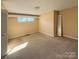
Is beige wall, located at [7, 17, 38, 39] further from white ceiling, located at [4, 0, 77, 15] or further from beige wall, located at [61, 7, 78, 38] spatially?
beige wall, located at [61, 7, 78, 38]

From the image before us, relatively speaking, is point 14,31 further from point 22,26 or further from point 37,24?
point 37,24

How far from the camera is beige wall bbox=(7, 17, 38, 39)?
766cm

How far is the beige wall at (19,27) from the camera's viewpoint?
7.66 metres

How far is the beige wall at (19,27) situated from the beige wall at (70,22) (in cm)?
424

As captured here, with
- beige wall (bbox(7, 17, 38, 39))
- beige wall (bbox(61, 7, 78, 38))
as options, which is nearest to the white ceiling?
beige wall (bbox(61, 7, 78, 38))

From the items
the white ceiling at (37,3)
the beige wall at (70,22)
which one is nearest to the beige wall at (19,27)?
the white ceiling at (37,3)

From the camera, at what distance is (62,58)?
10.2ft

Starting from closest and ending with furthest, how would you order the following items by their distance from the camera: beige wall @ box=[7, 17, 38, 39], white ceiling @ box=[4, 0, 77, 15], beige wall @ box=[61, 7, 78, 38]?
1. white ceiling @ box=[4, 0, 77, 15]
2. beige wall @ box=[61, 7, 78, 38]
3. beige wall @ box=[7, 17, 38, 39]

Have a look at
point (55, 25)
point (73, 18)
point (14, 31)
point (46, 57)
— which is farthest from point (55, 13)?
point (46, 57)

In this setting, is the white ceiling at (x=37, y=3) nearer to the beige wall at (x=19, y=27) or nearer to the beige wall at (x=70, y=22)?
the beige wall at (x=70, y=22)

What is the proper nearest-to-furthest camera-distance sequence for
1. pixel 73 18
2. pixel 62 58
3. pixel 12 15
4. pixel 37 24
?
pixel 62 58 < pixel 73 18 < pixel 12 15 < pixel 37 24

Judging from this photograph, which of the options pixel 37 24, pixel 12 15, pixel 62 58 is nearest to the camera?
pixel 62 58

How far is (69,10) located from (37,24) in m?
5.26

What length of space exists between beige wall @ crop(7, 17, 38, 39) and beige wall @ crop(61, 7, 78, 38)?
4241mm
